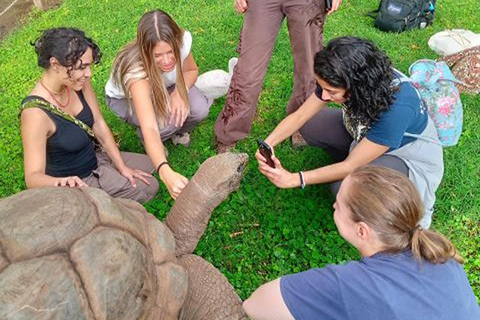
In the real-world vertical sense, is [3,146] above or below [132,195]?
above

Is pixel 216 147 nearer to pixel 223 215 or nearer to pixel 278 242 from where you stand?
pixel 223 215

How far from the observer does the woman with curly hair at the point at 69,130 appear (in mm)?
2424

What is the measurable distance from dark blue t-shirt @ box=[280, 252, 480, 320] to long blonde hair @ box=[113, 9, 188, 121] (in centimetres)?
176

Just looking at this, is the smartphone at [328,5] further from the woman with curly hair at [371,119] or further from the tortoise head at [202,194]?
the tortoise head at [202,194]

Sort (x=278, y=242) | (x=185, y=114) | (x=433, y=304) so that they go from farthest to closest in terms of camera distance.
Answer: (x=185, y=114) < (x=278, y=242) < (x=433, y=304)

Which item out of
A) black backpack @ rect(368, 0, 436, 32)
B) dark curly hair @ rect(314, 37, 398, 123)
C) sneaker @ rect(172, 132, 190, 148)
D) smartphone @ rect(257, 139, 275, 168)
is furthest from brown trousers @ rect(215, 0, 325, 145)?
black backpack @ rect(368, 0, 436, 32)

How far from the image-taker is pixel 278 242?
289 cm

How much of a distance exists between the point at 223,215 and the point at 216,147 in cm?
70

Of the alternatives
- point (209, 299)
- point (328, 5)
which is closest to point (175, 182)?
point (209, 299)

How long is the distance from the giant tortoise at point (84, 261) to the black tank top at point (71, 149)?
696 mm

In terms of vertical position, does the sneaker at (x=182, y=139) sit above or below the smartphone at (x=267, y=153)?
below

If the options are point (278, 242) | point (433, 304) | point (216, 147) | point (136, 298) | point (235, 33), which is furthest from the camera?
point (235, 33)

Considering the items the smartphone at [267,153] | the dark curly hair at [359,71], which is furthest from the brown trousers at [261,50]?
the dark curly hair at [359,71]

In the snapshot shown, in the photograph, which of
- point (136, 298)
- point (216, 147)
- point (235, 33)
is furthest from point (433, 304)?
point (235, 33)
